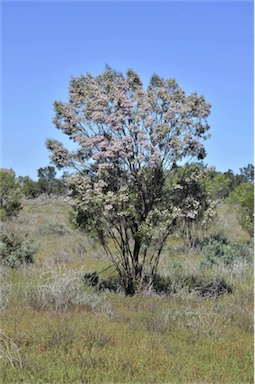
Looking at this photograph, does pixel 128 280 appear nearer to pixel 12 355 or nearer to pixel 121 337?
pixel 121 337

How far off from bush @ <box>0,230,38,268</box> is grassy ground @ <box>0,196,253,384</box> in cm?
327

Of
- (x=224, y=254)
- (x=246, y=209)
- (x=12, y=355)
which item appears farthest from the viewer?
(x=246, y=209)

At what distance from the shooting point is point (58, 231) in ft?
79.4

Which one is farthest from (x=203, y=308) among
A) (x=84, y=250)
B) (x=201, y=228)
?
(x=201, y=228)

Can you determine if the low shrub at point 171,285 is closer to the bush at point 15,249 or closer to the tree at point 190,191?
the tree at point 190,191

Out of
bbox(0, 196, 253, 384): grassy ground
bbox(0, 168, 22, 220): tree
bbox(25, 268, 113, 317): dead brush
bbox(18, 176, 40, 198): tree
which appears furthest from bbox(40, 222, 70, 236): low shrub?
bbox(18, 176, 40, 198): tree

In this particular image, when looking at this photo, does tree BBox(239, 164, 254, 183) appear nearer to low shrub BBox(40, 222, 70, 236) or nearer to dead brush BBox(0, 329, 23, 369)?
low shrub BBox(40, 222, 70, 236)

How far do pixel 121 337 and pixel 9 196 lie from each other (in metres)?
21.9

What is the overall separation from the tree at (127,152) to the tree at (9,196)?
17.4 meters

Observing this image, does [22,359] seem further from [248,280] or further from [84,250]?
[84,250]

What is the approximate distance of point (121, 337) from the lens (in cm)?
655

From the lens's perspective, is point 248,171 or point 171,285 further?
point 248,171

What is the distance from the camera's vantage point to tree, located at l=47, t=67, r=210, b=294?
32.7 feet

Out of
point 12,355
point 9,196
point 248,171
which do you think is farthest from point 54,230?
point 248,171
